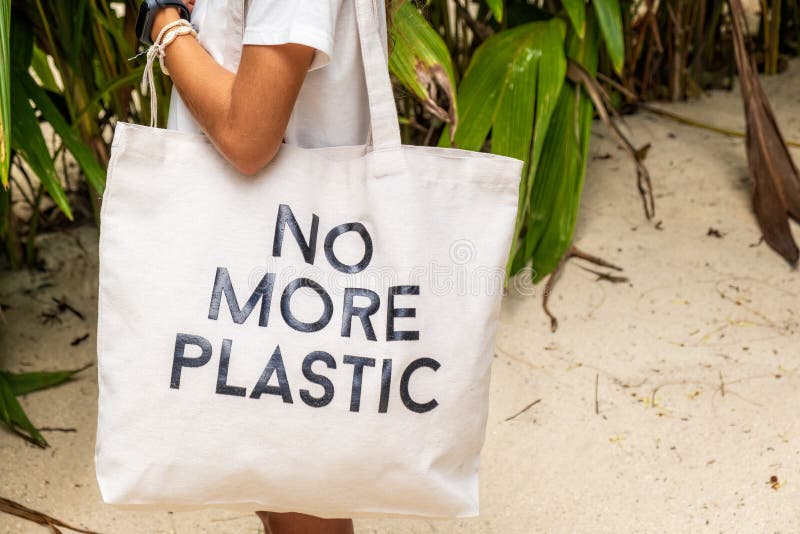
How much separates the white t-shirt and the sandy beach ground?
704 mm

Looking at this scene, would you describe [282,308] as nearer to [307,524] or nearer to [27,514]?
[307,524]

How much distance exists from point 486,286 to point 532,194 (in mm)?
984

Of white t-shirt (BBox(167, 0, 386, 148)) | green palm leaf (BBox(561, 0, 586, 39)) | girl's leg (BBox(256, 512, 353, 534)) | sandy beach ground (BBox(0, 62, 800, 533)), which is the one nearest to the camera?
white t-shirt (BBox(167, 0, 386, 148))

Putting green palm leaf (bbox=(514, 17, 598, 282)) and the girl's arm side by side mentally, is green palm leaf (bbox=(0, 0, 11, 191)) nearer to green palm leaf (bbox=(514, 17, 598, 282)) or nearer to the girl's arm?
the girl's arm

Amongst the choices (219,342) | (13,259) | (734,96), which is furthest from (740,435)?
(13,259)

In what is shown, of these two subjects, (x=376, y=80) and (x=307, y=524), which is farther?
(x=307, y=524)

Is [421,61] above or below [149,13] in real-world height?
below

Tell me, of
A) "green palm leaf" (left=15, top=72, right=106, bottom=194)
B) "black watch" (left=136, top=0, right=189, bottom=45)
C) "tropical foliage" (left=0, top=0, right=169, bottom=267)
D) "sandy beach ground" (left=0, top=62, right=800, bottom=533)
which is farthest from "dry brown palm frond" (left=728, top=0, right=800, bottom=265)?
"black watch" (left=136, top=0, right=189, bottom=45)

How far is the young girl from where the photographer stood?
709 mm

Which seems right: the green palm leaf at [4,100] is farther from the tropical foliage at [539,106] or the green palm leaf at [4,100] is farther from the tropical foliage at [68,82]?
the tropical foliage at [539,106]

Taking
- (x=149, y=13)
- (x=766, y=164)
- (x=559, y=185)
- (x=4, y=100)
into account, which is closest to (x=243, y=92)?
(x=149, y=13)

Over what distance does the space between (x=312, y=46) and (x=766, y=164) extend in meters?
1.40

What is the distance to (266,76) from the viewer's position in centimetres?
71

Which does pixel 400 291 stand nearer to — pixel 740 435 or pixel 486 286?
pixel 486 286
